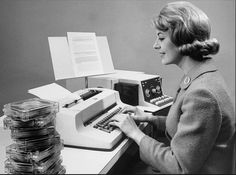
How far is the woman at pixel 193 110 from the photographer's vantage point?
3.40 ft

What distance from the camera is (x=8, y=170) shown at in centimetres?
111

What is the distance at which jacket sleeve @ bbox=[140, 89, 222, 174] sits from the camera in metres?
1.04

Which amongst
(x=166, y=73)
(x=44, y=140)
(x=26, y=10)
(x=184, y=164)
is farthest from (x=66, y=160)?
(x=166, y=73)

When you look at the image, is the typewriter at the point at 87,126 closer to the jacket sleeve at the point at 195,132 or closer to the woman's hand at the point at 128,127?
the woman's hand at the point at 128,127

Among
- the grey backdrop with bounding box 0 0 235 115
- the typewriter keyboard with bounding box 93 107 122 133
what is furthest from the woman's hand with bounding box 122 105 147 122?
the grey backdrop with bounding box 0 0 235 115

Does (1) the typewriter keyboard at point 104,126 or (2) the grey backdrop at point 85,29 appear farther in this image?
(2) the grey backdrop at point 85,29

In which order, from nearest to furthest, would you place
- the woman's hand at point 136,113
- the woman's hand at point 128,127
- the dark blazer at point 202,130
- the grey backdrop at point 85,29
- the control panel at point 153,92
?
the dark blazer at point 202,130, the woman's hand at point 128,127, the woman's hand at point 136,113, the control panel at point 153,92, the grey backdrop at point 85,29

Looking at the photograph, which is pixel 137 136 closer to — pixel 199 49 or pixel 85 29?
pixel 199 49

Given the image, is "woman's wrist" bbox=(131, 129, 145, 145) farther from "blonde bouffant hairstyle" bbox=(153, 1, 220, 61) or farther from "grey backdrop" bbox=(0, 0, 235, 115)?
"grey backdrop" bbox=(0, 0, 235, 115)

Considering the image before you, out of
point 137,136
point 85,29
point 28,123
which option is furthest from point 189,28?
point 85,29

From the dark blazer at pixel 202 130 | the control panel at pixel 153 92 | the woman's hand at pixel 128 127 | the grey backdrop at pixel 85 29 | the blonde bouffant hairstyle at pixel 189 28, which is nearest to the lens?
the dark blazer at pixel 202 130

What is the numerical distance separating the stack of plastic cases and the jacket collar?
598 mm

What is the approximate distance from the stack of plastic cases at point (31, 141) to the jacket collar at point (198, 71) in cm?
60

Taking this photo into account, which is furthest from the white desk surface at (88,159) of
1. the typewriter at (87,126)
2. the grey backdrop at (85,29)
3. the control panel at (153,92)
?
the grey backdrop at (85,29)
